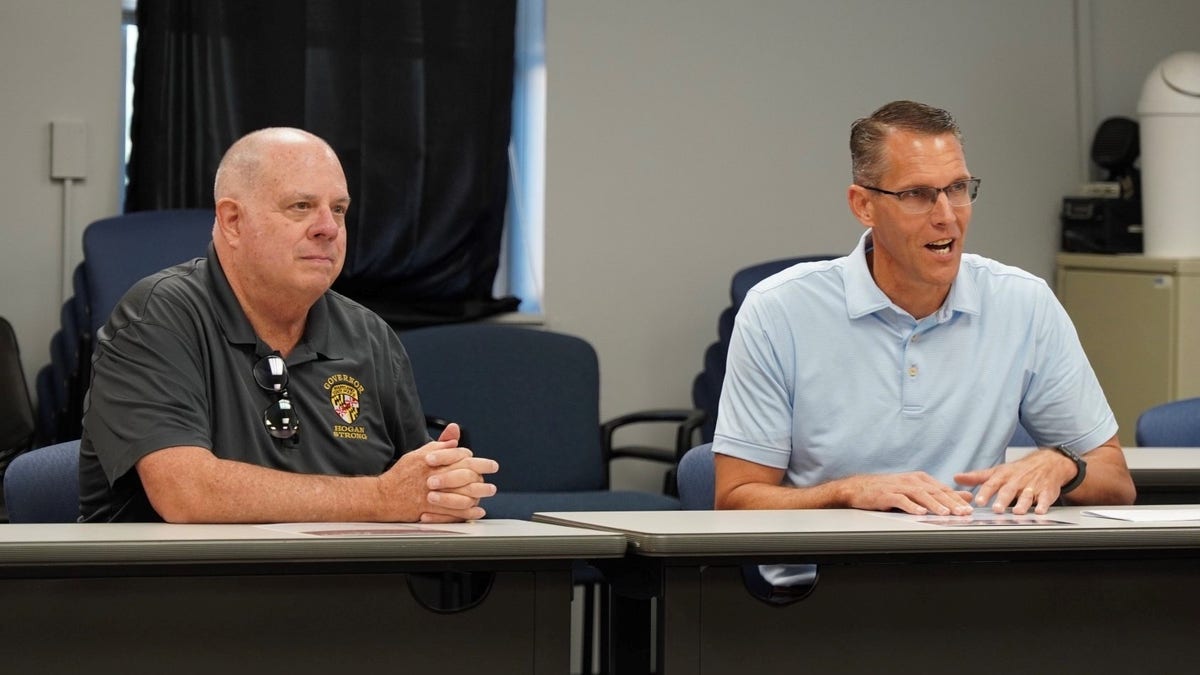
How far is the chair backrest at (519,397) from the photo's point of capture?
431 centimetres

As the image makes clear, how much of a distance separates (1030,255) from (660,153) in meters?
1.52

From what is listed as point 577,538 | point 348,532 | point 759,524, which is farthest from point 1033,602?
point 348,532

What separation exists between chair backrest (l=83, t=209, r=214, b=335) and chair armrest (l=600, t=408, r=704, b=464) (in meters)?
1.30

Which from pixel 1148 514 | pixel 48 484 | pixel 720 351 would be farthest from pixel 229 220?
pixel 720 351

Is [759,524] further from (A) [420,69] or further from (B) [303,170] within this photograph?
(A) [420,69]

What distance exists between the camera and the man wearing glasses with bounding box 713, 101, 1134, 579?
2545mm

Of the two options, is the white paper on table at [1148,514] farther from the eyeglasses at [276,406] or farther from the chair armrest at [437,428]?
the chair armrest at [437,428]

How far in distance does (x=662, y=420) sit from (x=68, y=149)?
1.91 m

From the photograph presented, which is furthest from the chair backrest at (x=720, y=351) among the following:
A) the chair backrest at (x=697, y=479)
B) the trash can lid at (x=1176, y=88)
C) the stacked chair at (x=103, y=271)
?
the chair backrest at (x=697, y=479)

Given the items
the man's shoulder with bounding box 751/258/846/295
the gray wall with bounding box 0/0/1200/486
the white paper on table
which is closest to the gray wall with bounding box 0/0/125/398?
the gray wall with bounding box 0/0/1200/486

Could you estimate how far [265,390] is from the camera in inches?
93.6

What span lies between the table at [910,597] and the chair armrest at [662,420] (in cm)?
233

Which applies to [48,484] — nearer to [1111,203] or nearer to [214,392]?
[214,392]

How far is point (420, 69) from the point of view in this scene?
15.9 feet
